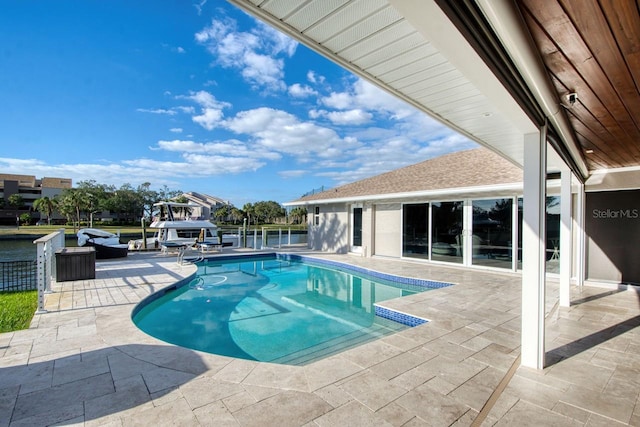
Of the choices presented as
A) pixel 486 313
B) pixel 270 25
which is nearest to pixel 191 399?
pixel 270 25

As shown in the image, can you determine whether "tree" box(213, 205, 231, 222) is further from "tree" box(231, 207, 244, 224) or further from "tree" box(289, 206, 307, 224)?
"tree" box(289, 206, 307, 224)

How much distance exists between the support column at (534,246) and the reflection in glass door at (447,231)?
747 centimetres

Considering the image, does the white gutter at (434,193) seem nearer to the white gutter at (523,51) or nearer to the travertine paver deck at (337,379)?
the travertine paver deck at (337,379)

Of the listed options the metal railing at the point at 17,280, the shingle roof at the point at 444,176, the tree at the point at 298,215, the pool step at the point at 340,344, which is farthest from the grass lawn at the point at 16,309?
the tree at the point at 298,215

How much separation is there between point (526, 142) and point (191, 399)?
432cm

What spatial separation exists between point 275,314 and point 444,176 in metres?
8.26

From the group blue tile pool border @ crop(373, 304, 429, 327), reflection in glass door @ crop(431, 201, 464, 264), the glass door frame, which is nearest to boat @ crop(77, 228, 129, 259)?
the glass door frame

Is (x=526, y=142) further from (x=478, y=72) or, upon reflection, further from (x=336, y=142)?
(x=336, y=142)

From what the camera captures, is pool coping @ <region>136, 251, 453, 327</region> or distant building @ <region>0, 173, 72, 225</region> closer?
pool coping @ <region>136, 251, 453, 327</region>

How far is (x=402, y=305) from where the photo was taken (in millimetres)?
6008

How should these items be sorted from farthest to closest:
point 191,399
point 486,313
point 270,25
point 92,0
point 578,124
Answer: point 92,0, point 486,313, point 578,124, point 191,399, point 270,25

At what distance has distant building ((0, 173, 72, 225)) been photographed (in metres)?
50.5

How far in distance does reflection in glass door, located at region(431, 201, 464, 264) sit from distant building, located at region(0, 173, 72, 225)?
205 ft

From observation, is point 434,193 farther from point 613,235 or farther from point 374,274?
point 613,235
